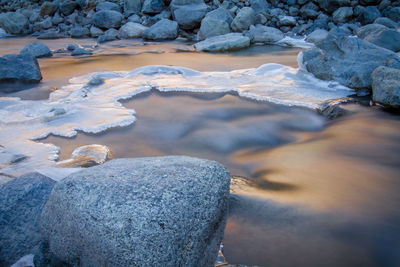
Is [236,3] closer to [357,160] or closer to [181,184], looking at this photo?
[357,160]

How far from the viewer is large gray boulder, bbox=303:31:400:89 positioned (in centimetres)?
521

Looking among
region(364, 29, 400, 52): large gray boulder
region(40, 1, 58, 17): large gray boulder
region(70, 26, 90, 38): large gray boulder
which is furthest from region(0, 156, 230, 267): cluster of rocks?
region(40, 1, 58, 17): large gray boulder

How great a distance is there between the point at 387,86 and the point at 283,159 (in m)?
2.29

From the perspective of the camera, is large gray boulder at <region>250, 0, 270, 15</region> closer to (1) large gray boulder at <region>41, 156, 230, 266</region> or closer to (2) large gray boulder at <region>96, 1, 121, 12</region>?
(2) large gray boulder at <region>96, 1, 121, 12</region>

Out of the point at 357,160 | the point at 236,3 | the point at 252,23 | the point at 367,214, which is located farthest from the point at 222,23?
the point at 367,214

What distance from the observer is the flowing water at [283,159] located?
211cm

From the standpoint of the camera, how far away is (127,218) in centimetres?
154

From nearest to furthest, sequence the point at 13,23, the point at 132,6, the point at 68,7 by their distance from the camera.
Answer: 1. the point at 13,23
2. the point at 132,6
3. the point at 68,7

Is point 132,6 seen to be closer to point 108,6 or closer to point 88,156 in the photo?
point 108,6

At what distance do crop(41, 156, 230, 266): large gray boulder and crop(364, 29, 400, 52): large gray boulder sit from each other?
694 cm

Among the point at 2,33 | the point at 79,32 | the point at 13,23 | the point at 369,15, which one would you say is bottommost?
the point at 2,33

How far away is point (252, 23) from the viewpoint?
11.8 metres

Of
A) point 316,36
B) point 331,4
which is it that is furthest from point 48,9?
point 331,4

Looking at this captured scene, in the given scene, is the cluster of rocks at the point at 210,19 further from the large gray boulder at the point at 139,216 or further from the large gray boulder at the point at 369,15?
the large gray boulder at the point at 139,216
